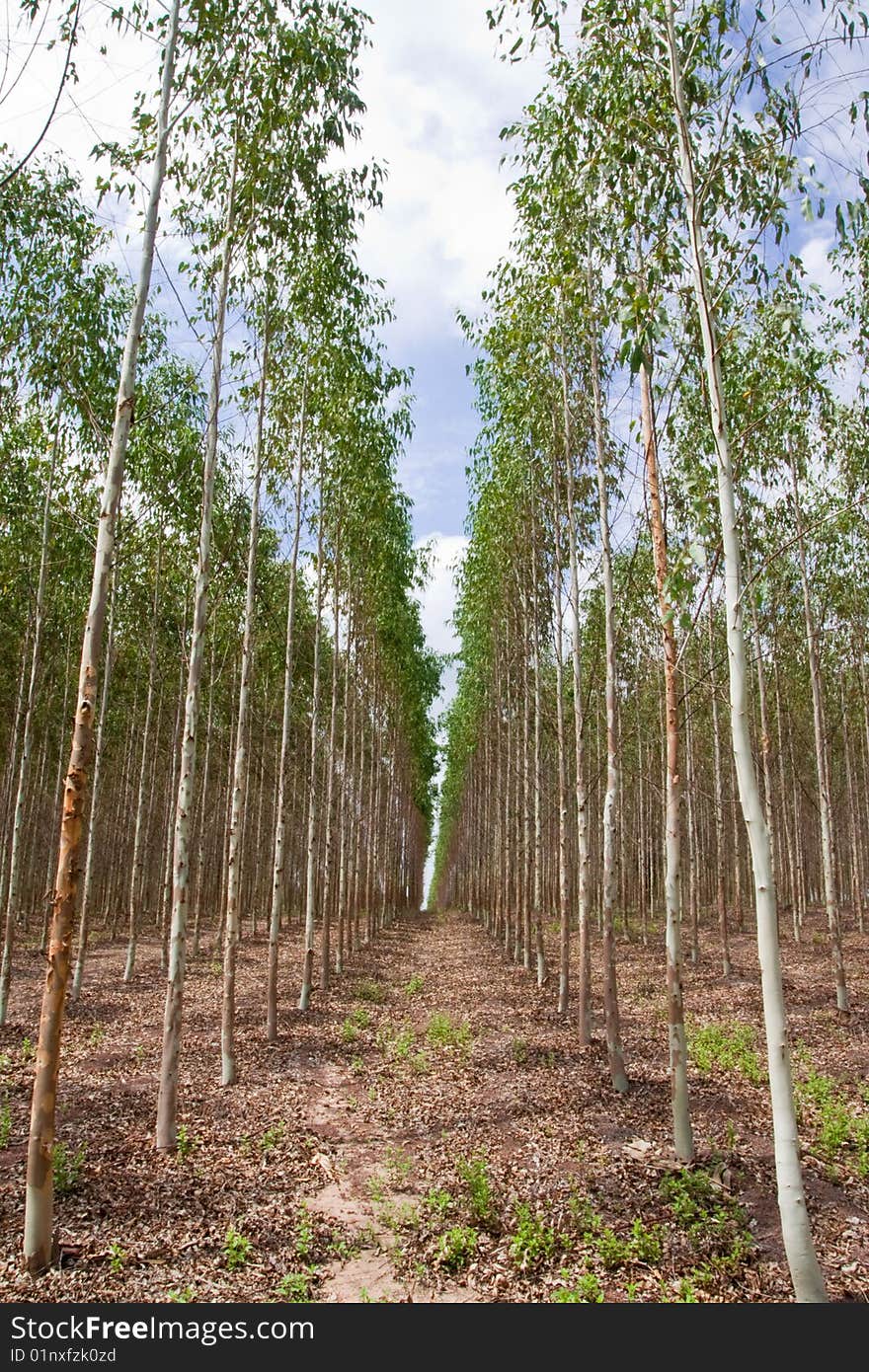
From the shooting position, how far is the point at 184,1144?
7305 mm

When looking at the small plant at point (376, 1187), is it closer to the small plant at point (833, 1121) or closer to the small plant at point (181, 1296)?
the small plant at point (181, 1296)

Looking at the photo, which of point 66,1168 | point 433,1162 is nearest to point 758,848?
point 433,1162

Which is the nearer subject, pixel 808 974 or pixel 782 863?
pixel 808 974

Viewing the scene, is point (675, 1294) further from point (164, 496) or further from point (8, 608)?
point (8, 608)

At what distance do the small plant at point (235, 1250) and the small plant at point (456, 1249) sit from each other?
1.28m

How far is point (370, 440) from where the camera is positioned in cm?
1467

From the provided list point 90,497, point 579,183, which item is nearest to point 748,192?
point 579,183

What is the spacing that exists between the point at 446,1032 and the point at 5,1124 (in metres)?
6.16

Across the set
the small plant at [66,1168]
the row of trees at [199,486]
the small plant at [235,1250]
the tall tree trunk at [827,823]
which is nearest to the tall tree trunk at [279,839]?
the row of trees at [199,486]

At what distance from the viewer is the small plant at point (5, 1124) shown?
7160 millimetres

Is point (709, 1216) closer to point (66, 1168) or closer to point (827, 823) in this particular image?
point (66, 1168)
